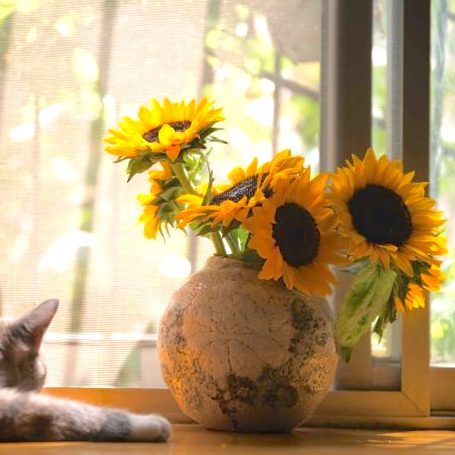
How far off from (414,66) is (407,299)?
394 millimetres

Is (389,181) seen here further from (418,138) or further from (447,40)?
(447,40)

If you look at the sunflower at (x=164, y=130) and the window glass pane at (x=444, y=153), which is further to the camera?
the window glass pane at (x=444, y=153)

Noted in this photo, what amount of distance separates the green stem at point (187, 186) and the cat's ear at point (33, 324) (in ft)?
0.73

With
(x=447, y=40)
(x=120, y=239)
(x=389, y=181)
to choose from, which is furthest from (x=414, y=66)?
(x=120, y=239)

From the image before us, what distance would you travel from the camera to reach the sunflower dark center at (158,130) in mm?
1159

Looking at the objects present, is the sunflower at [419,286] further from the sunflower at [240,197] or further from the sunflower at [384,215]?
the sunflower at [240,197]

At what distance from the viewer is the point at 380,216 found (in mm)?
1063

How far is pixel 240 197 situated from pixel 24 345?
0.35 meters

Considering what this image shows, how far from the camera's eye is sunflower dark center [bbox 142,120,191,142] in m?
1.16

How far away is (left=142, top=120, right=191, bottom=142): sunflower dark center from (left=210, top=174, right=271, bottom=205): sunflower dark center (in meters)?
0.10

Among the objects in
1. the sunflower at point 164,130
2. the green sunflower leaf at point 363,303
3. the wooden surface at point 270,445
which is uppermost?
the sunflower at point 164,130

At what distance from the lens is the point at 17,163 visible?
136 cm

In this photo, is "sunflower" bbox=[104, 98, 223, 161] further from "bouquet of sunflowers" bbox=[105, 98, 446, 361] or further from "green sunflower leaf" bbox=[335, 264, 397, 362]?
"green sunflower leaf" bbox=[335, 264, 397, 362]

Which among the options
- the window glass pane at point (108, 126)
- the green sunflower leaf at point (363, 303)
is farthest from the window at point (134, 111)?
the green sunflower leaf at point (363, 303)
